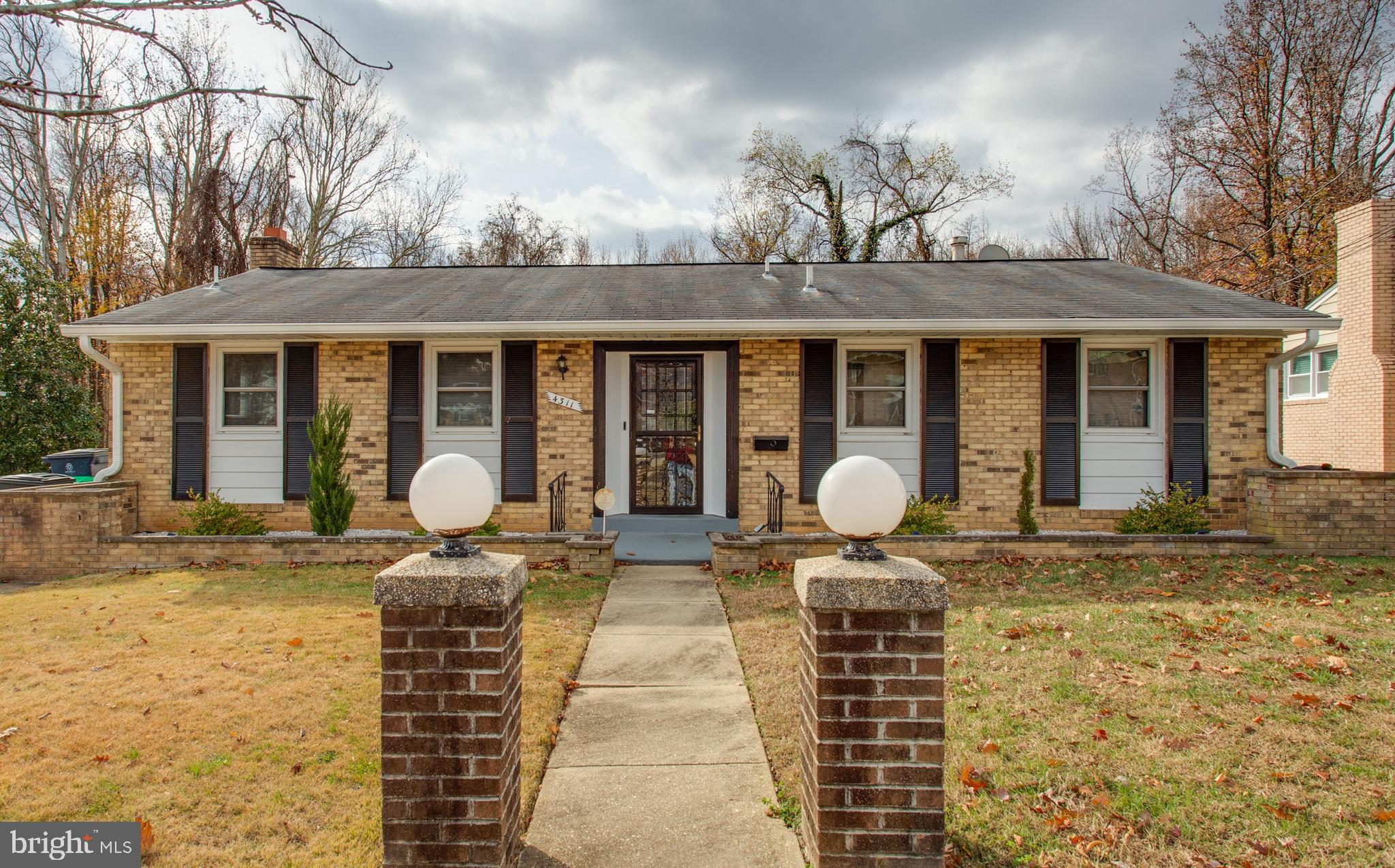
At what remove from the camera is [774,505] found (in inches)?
333

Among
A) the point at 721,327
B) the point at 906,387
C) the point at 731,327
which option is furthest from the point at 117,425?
the point at 906,387

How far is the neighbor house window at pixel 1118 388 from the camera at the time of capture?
876 centimetres

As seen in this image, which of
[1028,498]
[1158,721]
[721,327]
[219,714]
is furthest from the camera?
[1028,498]

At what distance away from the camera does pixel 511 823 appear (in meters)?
2.53

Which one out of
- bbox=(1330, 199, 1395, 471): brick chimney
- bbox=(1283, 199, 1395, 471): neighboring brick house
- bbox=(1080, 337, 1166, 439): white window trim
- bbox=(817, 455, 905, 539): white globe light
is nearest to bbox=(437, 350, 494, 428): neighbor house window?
bbox=(817, 455, 905, 539): white globe light

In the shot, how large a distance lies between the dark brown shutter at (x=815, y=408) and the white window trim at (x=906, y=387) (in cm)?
13

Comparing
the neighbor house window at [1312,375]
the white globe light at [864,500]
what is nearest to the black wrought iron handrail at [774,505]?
the white globe light at [864,500]

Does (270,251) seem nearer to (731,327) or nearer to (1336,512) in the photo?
(731,327)

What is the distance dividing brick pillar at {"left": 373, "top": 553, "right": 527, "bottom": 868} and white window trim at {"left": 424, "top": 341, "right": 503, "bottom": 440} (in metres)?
6.79

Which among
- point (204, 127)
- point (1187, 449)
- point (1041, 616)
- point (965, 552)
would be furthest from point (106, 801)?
point (204, 127)

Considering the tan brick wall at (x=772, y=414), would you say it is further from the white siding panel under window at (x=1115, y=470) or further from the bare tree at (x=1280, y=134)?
the bare tree at (x=1280, y=134)

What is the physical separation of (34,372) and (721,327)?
12767 millimetres

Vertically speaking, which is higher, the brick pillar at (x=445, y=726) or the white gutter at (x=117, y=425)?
the white gutter at (x=117, y=425)

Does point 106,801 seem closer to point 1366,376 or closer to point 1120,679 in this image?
point 1120,679
